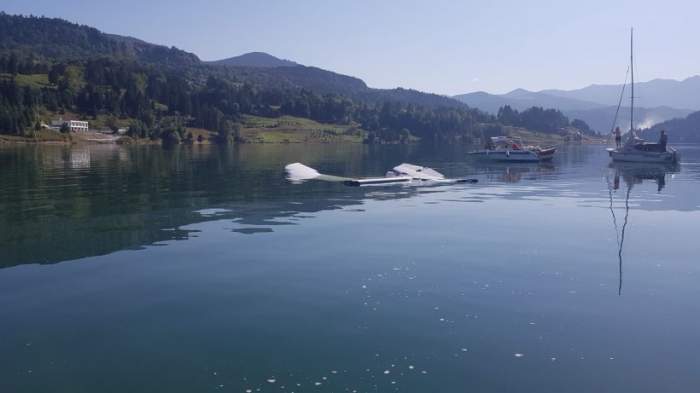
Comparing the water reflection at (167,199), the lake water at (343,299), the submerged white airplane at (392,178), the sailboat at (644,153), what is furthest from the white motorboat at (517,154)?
the lake water at (343,299)

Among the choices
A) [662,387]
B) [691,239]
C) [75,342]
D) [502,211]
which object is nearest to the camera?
[662,387]

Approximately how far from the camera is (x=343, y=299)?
79.6ft

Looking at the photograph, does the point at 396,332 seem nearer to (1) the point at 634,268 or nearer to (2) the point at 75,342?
(2) the point at 75,342

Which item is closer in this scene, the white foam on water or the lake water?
the lake water

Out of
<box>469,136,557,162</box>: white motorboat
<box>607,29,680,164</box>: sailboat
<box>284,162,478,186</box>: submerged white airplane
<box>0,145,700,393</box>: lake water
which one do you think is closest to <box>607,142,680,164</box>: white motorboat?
<box>607,29,680,164</box>: sailboat

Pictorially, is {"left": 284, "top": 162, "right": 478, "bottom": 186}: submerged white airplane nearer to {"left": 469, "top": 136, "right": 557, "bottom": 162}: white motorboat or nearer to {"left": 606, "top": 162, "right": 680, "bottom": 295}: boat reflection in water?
{"left": 606, "top": 162, "right": 680, "bottom": 295}: boat reflection in water

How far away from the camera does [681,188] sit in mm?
76500

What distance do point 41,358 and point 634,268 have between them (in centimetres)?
2883

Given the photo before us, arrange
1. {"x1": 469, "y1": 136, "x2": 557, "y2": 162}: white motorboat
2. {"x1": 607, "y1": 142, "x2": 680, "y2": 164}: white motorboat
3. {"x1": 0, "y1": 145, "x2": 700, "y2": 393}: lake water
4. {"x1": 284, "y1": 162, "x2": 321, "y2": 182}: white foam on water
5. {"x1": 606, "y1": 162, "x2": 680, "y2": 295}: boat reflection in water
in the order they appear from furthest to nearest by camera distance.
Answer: {"x1": 469, "y1": 136, "x2": 557, "y2": 162}: white motorboat
{"x1": 607, "y1": 142, "x2": 680, "y2": 164}: white motorboat
{"x1": 284, "y1": 162, "x2": 321, "y2": 182}: white foam on water
{"x1": 606, "y1": 162, "x2": 680, "y2": 295}: boat reflection in water
{"x1": 0, "y1": 145, "x2": 700, "y2": 393}: lake water

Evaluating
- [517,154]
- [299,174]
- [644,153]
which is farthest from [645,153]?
[299,174]

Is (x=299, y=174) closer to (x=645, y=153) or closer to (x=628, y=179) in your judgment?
(x=628, y=179)

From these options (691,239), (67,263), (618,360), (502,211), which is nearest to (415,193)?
(502,211)

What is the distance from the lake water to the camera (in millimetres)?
16969

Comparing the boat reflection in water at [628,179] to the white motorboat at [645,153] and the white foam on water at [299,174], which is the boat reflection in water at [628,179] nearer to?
the white motorboat at [645,153]
